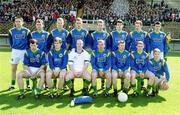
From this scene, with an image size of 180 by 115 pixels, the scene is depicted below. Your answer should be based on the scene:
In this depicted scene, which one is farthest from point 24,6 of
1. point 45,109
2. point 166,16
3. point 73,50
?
point 45,109

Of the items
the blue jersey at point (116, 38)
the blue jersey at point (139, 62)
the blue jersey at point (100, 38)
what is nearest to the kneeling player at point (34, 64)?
the blue jersey at point (100, 38)

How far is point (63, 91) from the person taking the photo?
9.44 meters

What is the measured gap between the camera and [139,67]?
364 inches

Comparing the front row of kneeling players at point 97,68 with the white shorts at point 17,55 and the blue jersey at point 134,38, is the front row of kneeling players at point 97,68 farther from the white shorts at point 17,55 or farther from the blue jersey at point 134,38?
the blue jersey at point 134,38

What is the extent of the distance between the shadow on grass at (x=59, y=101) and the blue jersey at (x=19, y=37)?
1155 mm

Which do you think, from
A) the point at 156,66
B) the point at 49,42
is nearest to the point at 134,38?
the point at 156,66

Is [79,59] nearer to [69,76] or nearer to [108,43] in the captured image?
[69,76]

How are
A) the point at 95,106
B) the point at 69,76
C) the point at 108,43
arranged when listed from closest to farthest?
1. the point at 95,106
2. the point at 69,76
3. the point at 108,43

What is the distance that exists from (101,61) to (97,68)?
0.61ft

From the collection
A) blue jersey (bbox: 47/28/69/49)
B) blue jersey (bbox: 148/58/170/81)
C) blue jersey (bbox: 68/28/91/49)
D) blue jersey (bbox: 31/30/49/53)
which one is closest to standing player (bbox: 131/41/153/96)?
blue jersey (bbox: 148/58/170/81)

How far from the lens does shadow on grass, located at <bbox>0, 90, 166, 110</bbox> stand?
823cm

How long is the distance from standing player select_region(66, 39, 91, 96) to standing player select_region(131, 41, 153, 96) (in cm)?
102

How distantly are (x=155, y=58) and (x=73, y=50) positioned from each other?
1938 mm

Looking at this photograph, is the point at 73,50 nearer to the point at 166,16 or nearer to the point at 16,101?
the point at 16,101
